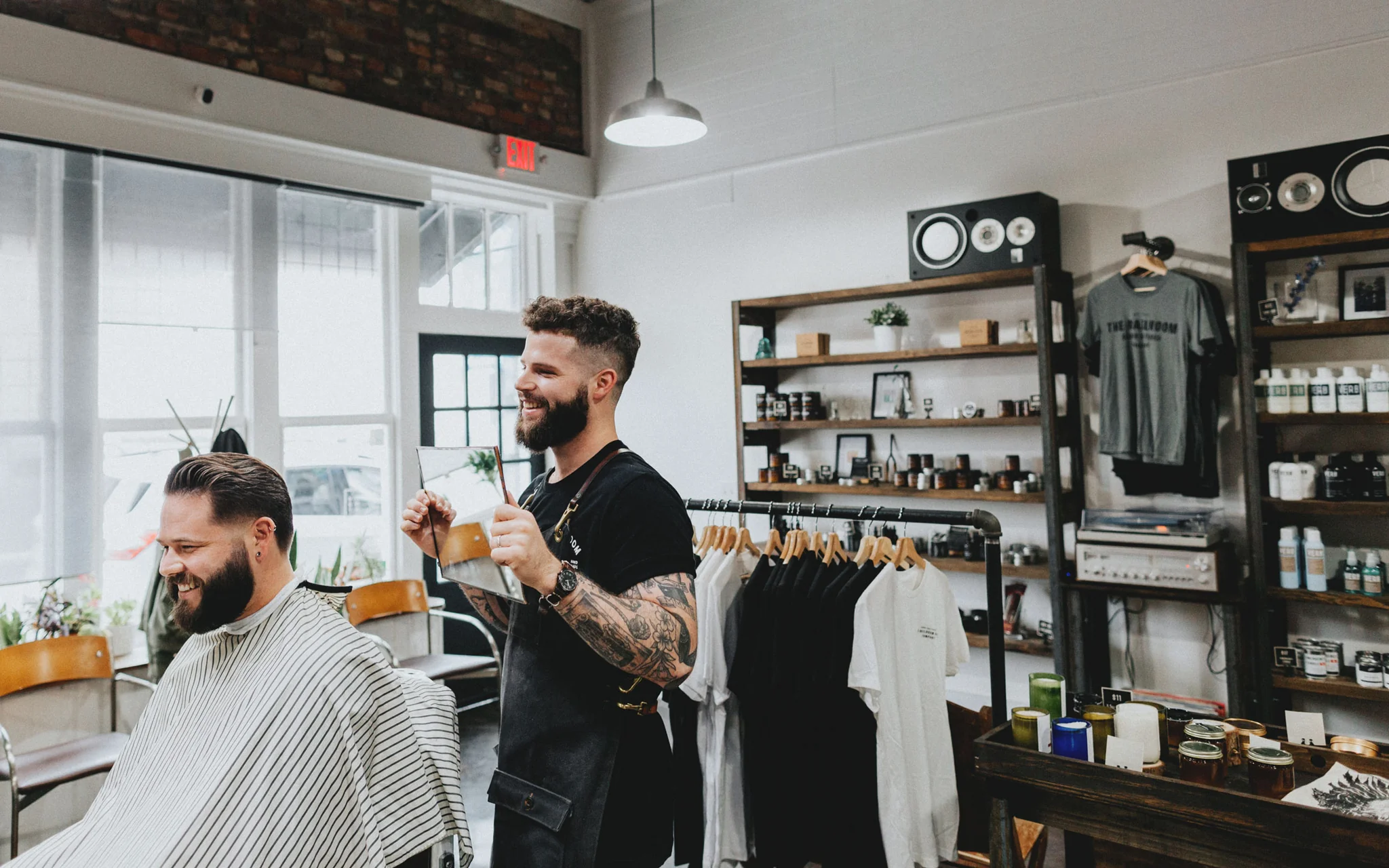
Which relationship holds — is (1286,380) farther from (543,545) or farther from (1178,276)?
(543,545)

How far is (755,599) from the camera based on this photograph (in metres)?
2.97

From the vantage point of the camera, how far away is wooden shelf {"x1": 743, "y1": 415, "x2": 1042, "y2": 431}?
4168 millimetres

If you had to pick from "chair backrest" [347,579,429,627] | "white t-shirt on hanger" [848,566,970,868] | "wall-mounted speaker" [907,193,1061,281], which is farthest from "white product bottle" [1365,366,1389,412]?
"chair backrest" [347,579,429,627]

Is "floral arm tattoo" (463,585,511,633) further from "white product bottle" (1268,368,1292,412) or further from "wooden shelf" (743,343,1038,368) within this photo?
"white product bottle" (1268,368,1292,412)

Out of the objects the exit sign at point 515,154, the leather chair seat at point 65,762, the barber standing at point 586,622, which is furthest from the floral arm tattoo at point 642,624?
the exit sign at point 515,154

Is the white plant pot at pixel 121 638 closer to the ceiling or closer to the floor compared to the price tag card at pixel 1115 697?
closer to the floor

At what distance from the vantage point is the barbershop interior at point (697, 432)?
5.64 feet

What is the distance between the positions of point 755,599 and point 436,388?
3132 millimetres

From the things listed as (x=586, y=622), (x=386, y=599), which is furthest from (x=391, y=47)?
(x=586, y=622)

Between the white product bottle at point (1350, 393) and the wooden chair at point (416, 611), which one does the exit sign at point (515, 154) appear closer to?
the wooden chair at point (416, 611)

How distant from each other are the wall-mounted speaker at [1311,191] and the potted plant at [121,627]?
4.92 meters

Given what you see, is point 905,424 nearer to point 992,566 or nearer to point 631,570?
point 992,566

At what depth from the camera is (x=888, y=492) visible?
14.8 feet

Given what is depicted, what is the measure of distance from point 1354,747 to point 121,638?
4.41m
